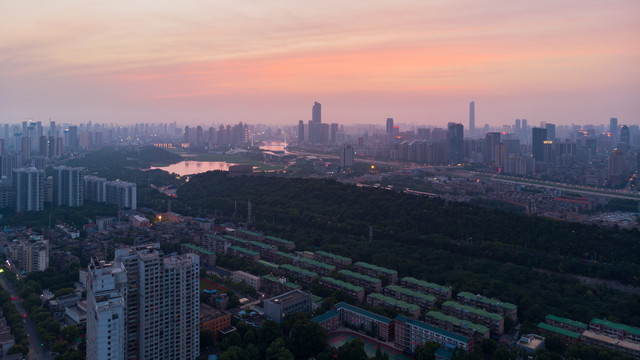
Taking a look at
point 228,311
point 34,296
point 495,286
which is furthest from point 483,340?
point 34,296

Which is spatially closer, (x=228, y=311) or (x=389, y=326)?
(x=389, y=326)

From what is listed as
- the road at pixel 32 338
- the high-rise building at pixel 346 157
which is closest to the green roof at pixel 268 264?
the road at pixel 32 338

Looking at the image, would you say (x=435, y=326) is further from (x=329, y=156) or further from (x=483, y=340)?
(x=329, y=156)

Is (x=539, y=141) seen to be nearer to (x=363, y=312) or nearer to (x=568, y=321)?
(x=568, y=321)

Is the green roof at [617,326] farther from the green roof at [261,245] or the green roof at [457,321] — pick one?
the green roof at [261,245]

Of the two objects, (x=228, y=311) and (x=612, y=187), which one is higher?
(x=612, y=187)

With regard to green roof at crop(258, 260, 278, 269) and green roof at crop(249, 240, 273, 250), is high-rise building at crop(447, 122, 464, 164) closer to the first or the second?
green roof at crop(249, 240, 273, 250)

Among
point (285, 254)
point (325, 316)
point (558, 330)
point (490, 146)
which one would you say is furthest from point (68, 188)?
point (490, 146)
